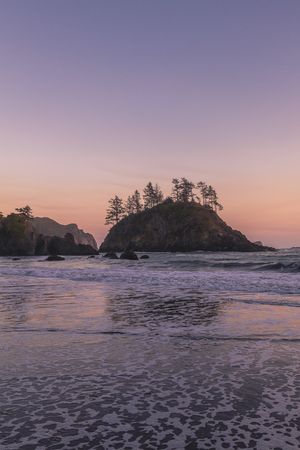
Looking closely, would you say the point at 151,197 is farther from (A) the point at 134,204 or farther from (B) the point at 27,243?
(B) the point at 27,243

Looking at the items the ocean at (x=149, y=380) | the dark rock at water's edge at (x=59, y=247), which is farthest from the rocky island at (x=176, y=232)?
the ocean at (x=149, y=380)

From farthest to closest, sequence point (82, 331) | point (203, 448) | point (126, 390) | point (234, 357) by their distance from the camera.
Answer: point (82, 331)
point (234, 357)
point (126, 390)
point (203, 448)

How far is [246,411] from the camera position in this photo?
495 centimetres

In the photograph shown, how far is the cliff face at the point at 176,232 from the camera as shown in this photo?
447 ft

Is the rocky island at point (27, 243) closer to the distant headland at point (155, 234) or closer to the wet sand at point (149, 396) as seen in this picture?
the distant headland at point (155, 234)

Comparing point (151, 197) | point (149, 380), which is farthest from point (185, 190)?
point (149, 380)

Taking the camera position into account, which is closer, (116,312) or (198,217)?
(116,312)

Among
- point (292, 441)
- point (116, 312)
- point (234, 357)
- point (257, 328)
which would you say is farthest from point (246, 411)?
point (116, 312)

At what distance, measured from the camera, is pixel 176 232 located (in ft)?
480

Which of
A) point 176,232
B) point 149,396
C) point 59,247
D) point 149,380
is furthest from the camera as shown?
point 176,232

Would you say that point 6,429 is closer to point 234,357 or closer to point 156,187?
point 234,357

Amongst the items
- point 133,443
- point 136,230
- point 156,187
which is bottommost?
point 133,443

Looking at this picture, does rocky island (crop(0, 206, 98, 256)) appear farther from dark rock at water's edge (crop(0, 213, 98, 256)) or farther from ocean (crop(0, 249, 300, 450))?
ocean (crop(0, 249, 300, 450))

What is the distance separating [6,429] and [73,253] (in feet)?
369
